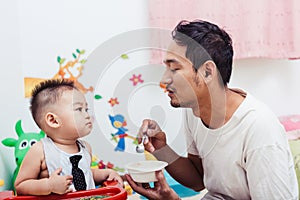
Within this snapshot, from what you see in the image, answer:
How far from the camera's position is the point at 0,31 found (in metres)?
1.53

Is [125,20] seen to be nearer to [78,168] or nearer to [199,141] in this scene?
[199,141]

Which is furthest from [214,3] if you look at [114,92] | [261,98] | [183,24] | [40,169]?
[40,169]

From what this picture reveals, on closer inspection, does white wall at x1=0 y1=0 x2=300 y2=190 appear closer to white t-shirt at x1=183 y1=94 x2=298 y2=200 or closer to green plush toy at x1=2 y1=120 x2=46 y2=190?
green plush toy at x1=2 y1=120 x2=46 y2=190

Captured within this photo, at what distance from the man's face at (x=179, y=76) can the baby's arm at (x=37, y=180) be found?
1.09 ft

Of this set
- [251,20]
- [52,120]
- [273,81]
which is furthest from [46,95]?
[273,81]

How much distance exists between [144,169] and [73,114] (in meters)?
0.23

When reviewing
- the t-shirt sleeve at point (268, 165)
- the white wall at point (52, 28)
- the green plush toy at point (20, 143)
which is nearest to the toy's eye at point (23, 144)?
the green plush toy at point (20, 143)

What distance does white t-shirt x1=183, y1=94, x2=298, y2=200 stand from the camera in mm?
1116

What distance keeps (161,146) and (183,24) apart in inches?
13.3

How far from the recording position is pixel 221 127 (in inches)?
47.6

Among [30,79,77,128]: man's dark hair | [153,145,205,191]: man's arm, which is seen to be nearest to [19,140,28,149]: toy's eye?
[30,79,77,128]: man's dark hair

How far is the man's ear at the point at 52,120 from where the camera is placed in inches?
44.5

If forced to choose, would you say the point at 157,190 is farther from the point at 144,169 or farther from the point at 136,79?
the point at 136,79

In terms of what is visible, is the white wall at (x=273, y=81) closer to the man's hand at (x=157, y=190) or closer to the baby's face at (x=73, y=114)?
the man's hand at (x=157, y=190)
